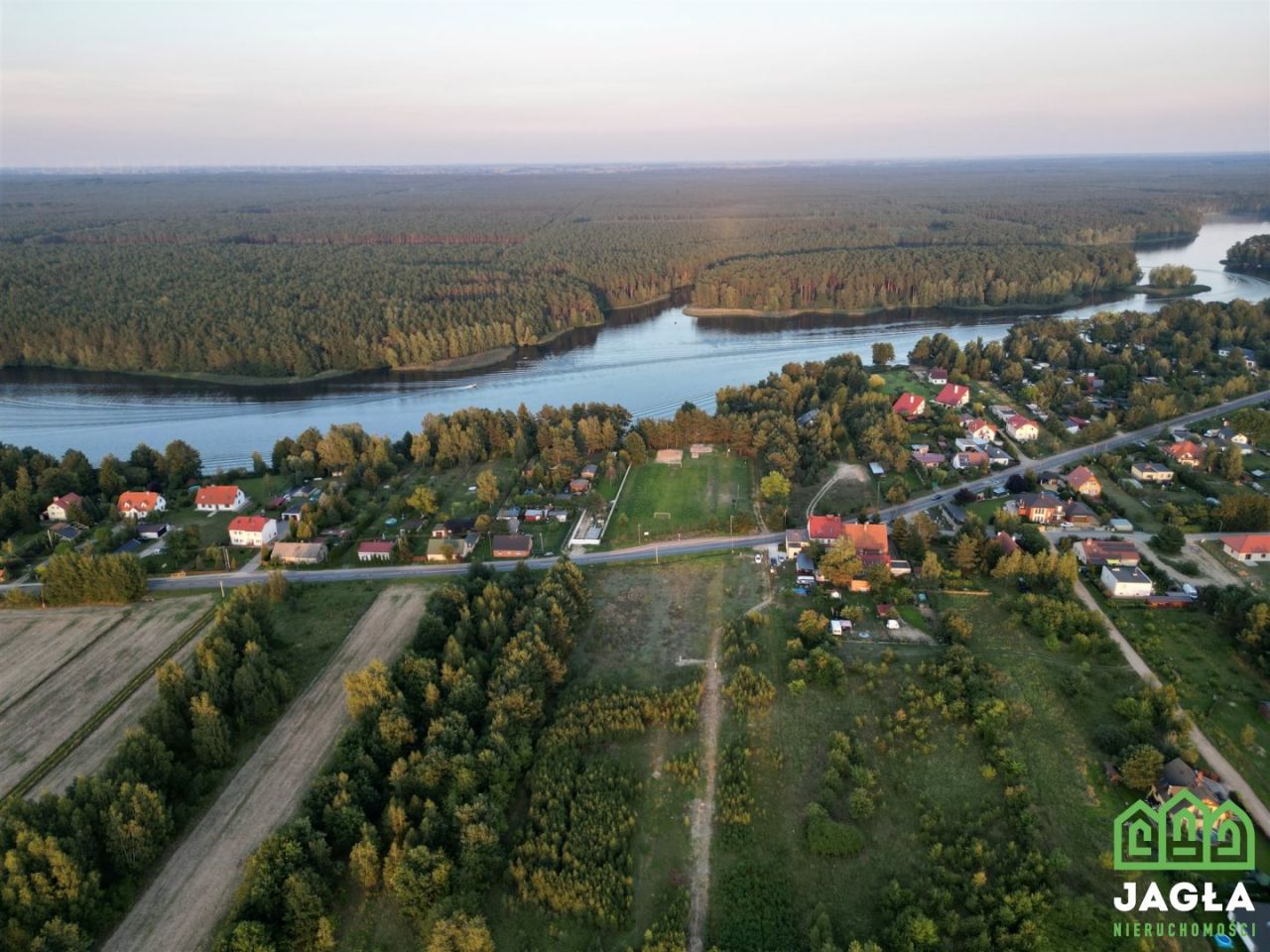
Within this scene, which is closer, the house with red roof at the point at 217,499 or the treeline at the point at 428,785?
the treeline at the point at 428,785

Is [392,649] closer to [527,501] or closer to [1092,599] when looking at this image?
[527,501]

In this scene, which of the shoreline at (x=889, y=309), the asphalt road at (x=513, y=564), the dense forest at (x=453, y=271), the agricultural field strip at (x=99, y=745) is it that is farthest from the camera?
the shoreline at (x=889, y=309)

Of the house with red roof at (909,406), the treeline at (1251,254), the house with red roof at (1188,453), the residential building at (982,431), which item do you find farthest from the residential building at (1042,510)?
the treeline at (1251,254)

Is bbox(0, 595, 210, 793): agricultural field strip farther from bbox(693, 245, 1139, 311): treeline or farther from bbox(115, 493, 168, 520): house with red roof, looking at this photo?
bbox(693, 245, 1139, 311): treeline

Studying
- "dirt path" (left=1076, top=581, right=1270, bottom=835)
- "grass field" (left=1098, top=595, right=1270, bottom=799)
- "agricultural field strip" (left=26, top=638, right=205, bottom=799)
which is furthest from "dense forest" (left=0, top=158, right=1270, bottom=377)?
"grass field" (left=1098, top=595, right=1270, bottom=799)

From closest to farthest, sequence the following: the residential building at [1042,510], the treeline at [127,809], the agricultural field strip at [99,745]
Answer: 1. the treeline at [127,809]
2. the agricultural field strip at [99,745]
3. the residential building at [1042,510]

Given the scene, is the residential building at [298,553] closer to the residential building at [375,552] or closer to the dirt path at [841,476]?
the residential building at [375,552]

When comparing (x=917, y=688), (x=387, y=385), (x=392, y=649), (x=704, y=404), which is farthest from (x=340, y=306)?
(x=917, y=688)

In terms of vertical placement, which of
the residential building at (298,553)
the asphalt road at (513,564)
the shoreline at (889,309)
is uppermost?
the shoreline at (889,309)

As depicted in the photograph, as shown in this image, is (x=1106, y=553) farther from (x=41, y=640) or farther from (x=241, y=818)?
(x=41, y=640)
